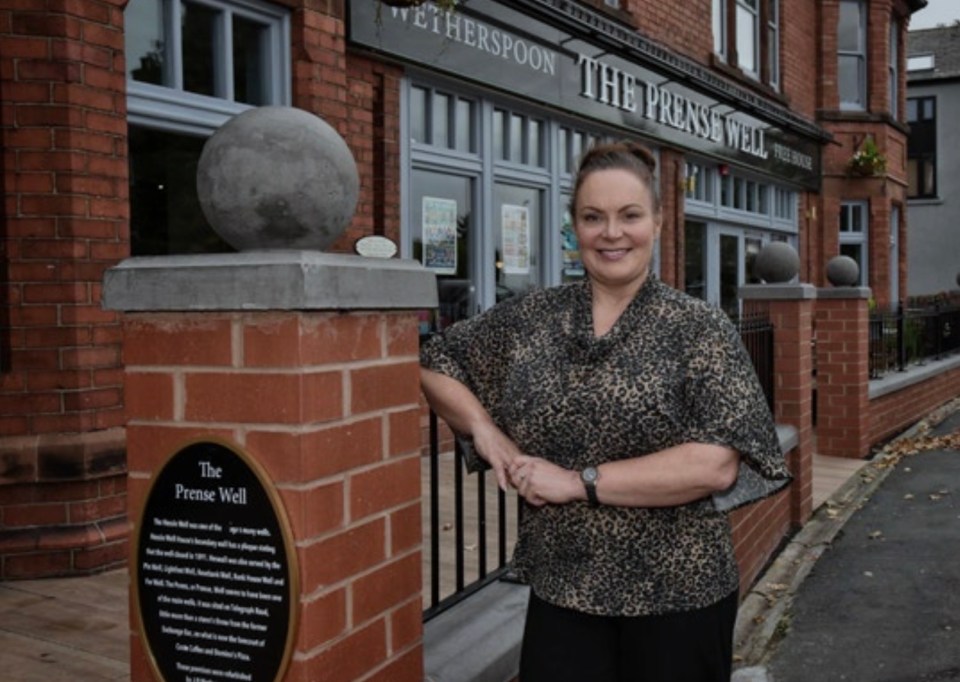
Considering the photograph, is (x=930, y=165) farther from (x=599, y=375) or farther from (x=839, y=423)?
(x=599, y=375)

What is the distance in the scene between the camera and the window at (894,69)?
19953 mm

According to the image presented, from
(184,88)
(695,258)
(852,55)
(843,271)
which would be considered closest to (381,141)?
(184,88)

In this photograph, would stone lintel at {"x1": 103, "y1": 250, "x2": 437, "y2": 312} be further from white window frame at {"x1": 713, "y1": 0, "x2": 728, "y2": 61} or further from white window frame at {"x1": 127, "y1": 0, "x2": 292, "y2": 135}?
white window frame at {"x1": 713, "y1": 0, "x2": 728, "y2": 61}

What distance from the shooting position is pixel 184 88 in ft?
18.5

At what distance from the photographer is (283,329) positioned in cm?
197

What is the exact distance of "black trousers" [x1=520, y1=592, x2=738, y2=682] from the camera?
2.19 meters

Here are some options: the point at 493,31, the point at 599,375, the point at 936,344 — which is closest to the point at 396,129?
the point at 493,31

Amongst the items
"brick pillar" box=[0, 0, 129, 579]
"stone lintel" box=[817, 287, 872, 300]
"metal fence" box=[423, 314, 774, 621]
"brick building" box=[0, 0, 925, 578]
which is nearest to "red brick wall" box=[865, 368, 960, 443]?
"stone lintel" box=[817, 287, 872, 300]

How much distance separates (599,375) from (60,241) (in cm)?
312

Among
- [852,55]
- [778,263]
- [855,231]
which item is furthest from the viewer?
[855,231]

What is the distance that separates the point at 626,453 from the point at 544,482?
178 millimetres

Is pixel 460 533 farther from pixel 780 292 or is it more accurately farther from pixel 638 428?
pixel 780 292

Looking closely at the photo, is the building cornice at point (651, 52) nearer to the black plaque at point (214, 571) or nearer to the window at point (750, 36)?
the window at point (750, 36)

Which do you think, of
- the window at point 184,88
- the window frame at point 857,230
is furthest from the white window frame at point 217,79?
the window frame at point 857,230
